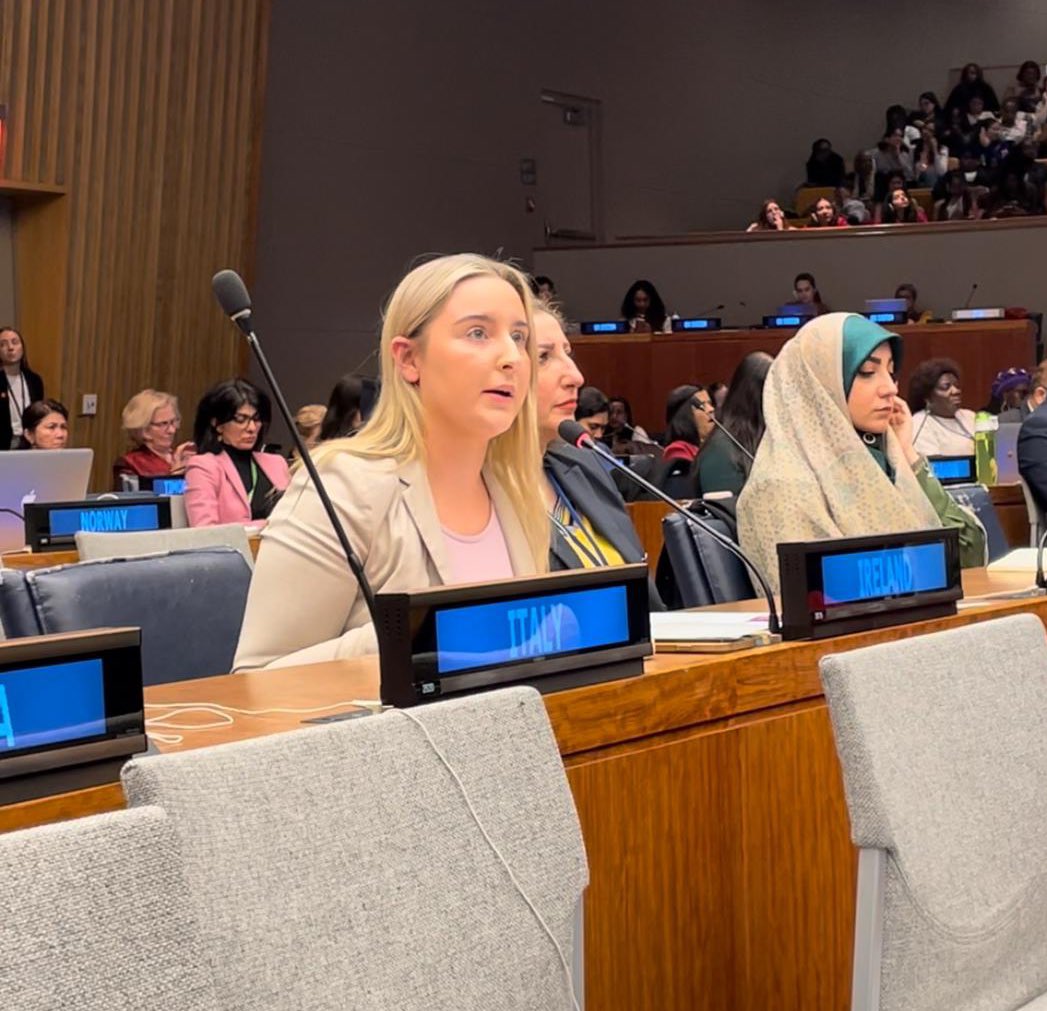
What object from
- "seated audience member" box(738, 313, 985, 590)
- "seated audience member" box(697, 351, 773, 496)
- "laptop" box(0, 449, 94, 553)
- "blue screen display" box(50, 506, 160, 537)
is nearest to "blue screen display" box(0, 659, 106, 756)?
"seated audience member" box(738, 313, 985, 590)

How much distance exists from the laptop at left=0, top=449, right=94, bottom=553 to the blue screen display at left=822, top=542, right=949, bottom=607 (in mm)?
3544

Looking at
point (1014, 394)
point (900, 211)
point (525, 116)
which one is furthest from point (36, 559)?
point (900, 211)

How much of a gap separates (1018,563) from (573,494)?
94cm

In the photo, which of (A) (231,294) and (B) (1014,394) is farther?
(B) (1014,394)

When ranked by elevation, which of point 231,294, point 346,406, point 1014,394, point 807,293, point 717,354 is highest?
point 807,293

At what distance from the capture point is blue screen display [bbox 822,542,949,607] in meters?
2.33

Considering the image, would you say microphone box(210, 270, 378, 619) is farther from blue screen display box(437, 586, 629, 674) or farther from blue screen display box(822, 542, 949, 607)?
blue screen display box(822, 542, 949, 607)

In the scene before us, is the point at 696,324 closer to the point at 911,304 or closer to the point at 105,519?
the point at 911,304

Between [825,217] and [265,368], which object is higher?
[825,217]

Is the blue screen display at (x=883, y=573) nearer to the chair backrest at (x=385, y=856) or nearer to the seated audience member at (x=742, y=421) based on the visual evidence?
the chair backrest at (x=385, y=856)

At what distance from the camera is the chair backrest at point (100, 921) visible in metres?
0.94

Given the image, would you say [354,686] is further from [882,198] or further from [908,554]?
[882,198]

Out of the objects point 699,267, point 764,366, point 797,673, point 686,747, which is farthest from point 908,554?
point 699,267

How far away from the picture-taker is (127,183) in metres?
10.7
